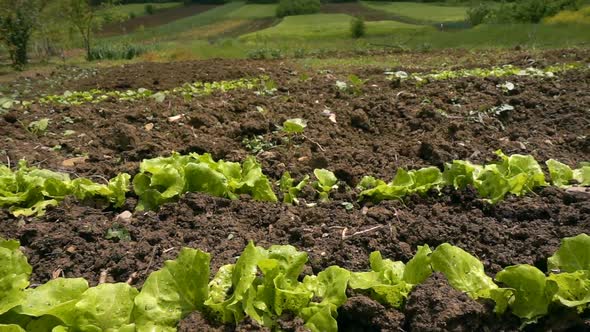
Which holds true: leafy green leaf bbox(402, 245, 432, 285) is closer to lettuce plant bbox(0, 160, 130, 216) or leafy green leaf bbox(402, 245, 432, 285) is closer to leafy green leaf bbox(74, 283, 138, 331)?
leafy green leaf bbox(74, 283, 138, 331)

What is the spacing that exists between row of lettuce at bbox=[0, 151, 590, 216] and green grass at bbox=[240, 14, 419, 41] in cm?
3520

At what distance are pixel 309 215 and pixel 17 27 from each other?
82.3ft

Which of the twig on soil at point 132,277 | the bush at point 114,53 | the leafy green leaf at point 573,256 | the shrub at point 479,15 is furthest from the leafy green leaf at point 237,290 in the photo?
the shrub at point 479,15

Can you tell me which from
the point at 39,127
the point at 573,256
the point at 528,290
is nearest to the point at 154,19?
the point at 39,127

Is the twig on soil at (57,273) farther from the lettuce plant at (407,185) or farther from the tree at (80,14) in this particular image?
the tree at (80,14)

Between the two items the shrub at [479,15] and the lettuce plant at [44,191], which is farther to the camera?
the shrub at [479,15]

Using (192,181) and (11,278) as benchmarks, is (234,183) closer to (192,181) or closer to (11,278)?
(192,181)

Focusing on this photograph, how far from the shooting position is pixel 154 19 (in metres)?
60.8

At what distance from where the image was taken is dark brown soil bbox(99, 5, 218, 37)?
5694 centimetres

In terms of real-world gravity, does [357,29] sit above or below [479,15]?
below

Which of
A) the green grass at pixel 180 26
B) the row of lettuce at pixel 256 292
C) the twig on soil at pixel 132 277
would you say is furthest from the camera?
the green grass at pixel 180 26

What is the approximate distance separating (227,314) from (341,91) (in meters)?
6.72

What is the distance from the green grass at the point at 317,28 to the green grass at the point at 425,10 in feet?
14.8

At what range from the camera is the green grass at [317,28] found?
40.5m
